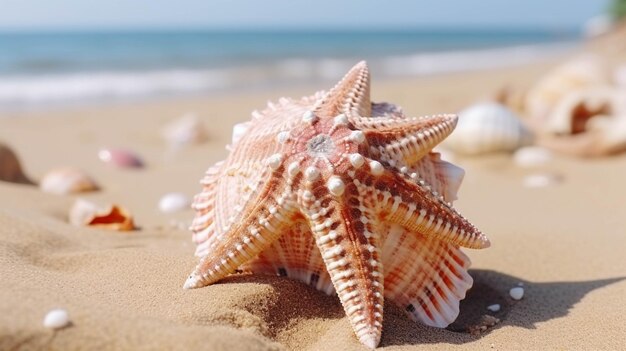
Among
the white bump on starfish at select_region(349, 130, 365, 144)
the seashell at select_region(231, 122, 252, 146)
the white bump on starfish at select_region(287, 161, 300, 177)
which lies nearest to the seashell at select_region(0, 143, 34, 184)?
the seashell at select_region(231, 122, 252, 146)

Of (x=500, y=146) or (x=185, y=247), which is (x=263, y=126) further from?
(x=500, y=146)

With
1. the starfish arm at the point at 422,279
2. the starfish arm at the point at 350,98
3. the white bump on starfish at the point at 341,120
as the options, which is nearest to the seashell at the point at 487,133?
the starfish arm at the point at 350,98

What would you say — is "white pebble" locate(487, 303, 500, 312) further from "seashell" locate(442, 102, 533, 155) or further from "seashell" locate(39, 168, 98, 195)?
"seashell" locate(442, 102, 533, 155)

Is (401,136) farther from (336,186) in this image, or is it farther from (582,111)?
(582,111)

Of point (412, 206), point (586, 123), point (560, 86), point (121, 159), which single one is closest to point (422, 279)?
point (412, 206)

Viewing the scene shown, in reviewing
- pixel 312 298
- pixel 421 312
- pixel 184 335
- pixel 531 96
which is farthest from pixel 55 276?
pixel 531 96

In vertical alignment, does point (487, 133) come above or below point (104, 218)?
below
